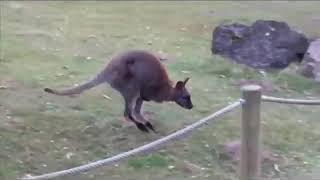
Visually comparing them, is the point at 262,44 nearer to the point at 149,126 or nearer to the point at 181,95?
the point at 181,95

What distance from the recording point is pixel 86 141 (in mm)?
6945

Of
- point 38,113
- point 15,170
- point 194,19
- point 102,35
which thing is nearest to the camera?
point 15,170

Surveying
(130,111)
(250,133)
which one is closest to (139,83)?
(130,111)

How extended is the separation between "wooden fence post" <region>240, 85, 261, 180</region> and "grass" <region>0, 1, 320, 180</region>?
3.34 feet

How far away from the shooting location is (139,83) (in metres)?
7.11

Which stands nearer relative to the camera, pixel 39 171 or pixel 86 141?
pixel 39 171

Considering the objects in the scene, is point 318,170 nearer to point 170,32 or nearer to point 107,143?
point 107,143

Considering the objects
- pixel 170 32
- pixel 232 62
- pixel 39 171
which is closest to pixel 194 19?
pixel 170 32

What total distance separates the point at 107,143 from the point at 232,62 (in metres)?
3.40

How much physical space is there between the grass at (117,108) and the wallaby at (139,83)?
0.23 metres

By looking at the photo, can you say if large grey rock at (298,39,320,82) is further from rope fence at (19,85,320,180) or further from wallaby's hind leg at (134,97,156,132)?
rope fence at (19,85,320,180)

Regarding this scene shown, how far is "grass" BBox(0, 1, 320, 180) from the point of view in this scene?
6.62m

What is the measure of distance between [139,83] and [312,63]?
125 inches

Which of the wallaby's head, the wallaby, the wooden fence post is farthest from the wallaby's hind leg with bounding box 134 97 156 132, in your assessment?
the wooden fence post
